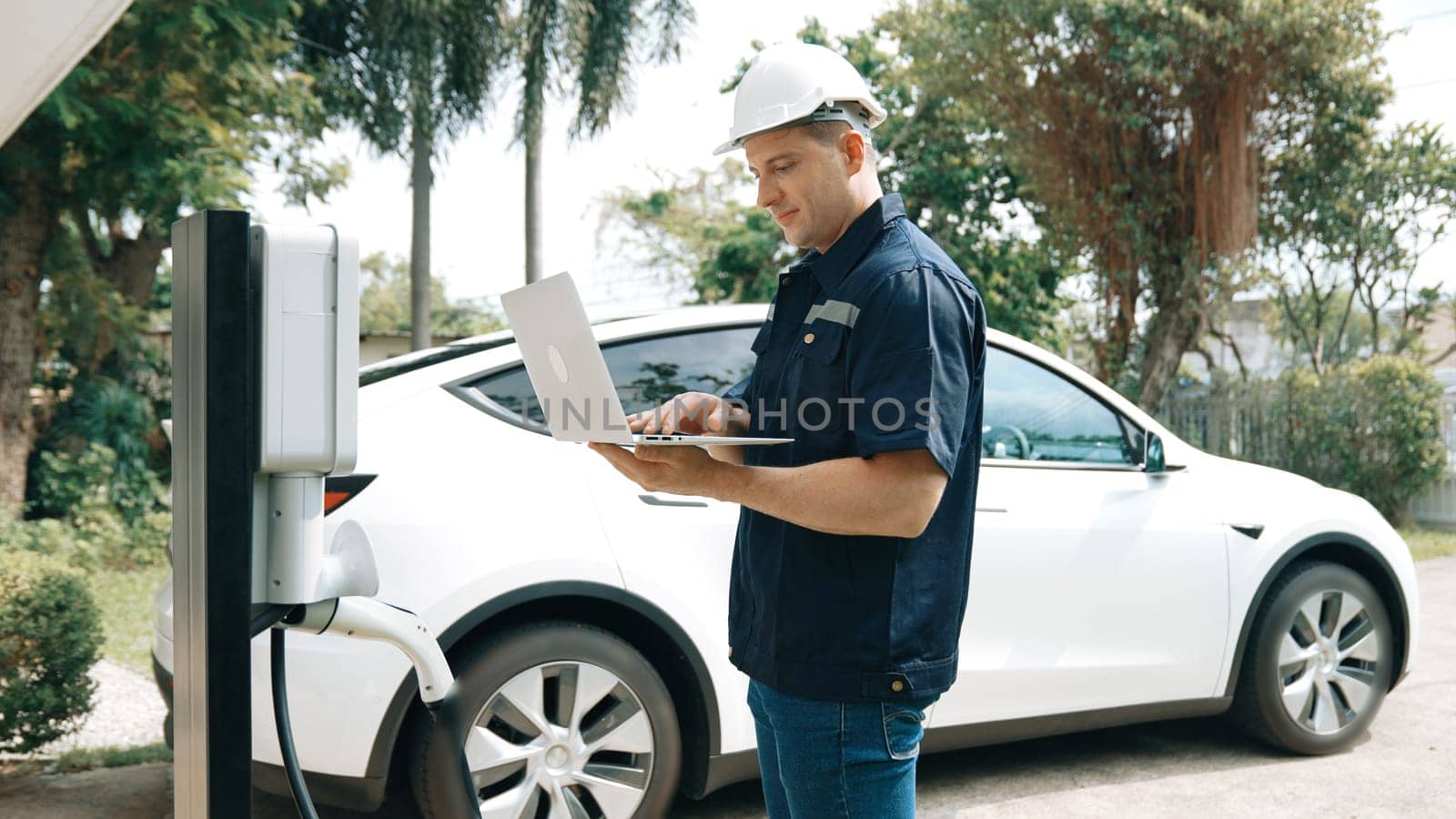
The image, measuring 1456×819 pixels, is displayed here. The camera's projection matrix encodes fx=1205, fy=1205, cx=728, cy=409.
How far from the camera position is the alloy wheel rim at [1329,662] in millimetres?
4434

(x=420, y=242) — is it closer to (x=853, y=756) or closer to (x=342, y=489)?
(x=342, y=489)

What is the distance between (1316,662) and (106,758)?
449cm

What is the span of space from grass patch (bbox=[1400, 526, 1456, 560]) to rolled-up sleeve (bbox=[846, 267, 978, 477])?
30.7 feet

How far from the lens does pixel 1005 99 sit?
13.0 m

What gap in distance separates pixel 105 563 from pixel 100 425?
1.50 meters

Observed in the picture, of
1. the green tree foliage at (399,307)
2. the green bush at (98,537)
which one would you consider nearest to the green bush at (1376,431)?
the green bush at (98,537)

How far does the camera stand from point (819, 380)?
6.01 ft

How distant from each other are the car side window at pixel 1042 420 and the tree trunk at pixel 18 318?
836cm

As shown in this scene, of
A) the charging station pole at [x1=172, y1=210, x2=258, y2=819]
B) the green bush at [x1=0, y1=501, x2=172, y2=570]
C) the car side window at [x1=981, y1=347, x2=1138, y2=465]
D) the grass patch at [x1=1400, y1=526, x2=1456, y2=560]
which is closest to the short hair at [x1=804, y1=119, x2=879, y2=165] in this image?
the charging station pole at [x1=172, y1=210, x2=258, y2=819]

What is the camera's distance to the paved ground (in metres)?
3.98

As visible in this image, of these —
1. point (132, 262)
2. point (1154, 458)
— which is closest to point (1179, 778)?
point (1154, 458)

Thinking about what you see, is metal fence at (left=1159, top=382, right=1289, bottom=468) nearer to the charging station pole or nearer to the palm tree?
the palm tree

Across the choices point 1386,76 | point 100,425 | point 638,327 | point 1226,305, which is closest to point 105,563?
point 100,425

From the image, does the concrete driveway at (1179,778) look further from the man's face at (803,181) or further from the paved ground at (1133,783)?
the man's face at (803,181)
